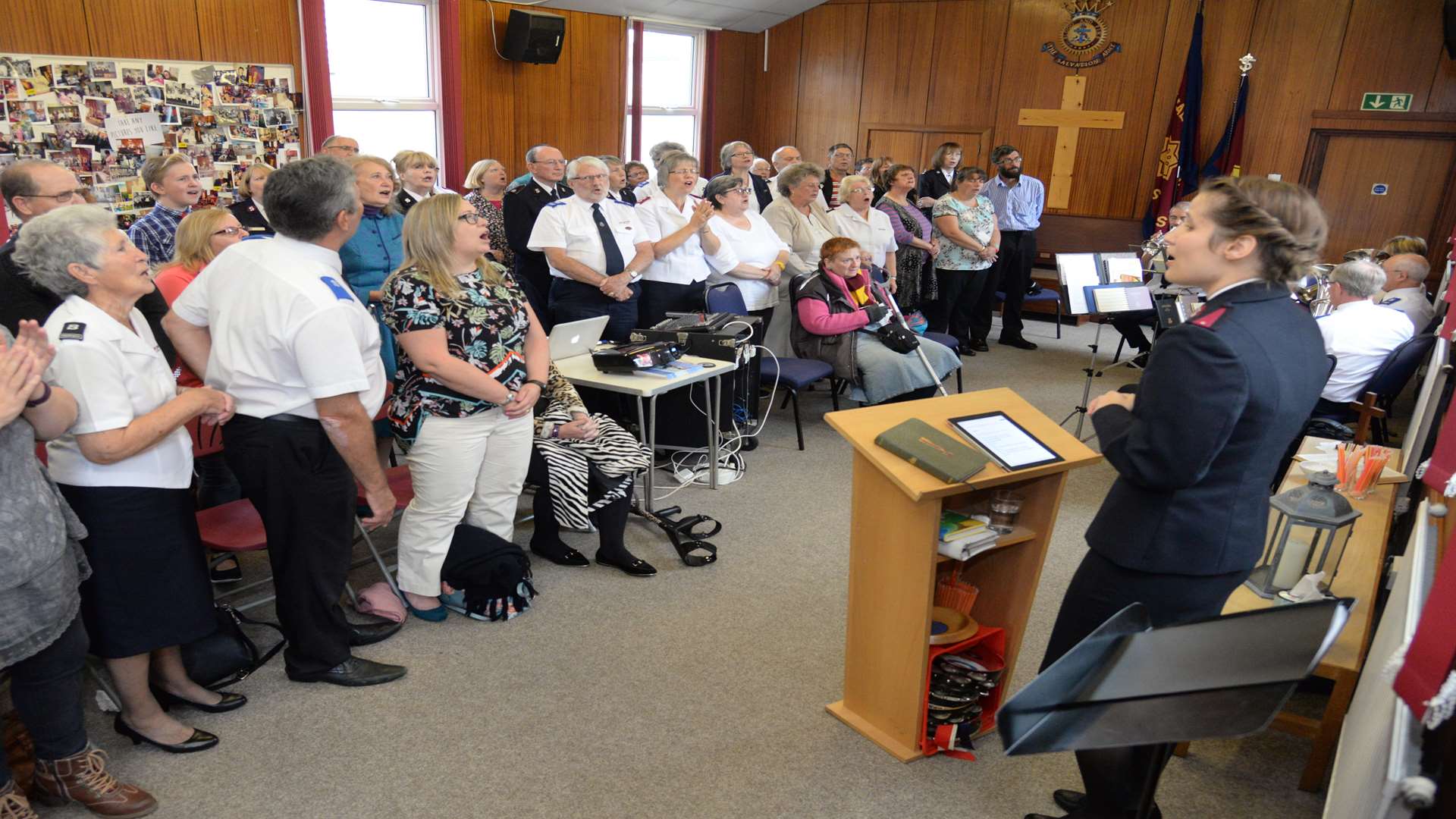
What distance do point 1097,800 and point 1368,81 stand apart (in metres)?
8.17

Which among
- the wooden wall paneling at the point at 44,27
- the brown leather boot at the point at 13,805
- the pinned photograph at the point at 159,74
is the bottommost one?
the brown leather boot at the point at 13,805

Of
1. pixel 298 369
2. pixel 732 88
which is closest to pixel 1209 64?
pixel 732 88

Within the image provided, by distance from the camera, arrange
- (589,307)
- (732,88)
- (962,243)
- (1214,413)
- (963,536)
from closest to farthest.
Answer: (1214,413) < (963,536) < (589,307) < (962,243) < (732,88)

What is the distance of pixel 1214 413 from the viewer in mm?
1578

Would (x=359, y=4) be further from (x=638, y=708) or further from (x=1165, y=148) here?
(x=1165, y=148)

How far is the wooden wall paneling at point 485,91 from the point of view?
24.1 ft

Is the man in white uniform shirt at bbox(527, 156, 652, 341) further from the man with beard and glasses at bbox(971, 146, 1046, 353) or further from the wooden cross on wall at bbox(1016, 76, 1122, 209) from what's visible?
the wooden cross on wall at bbox(1016, 76, 1122, 209)

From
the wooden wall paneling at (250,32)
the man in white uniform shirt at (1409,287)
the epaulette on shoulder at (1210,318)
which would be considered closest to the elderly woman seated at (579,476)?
the epaulette on shoulder at (1210,318)

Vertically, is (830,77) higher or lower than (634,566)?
higher

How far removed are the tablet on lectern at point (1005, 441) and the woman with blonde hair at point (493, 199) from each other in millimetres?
4100

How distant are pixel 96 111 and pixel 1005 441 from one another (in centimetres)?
527

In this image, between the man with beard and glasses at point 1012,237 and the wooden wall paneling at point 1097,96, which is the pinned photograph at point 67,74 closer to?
the man with beard and glasses at point 1012,237

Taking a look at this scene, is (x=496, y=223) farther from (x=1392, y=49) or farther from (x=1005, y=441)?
(x=1392, y=49)

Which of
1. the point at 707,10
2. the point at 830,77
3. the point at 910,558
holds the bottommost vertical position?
the point at 910,558
